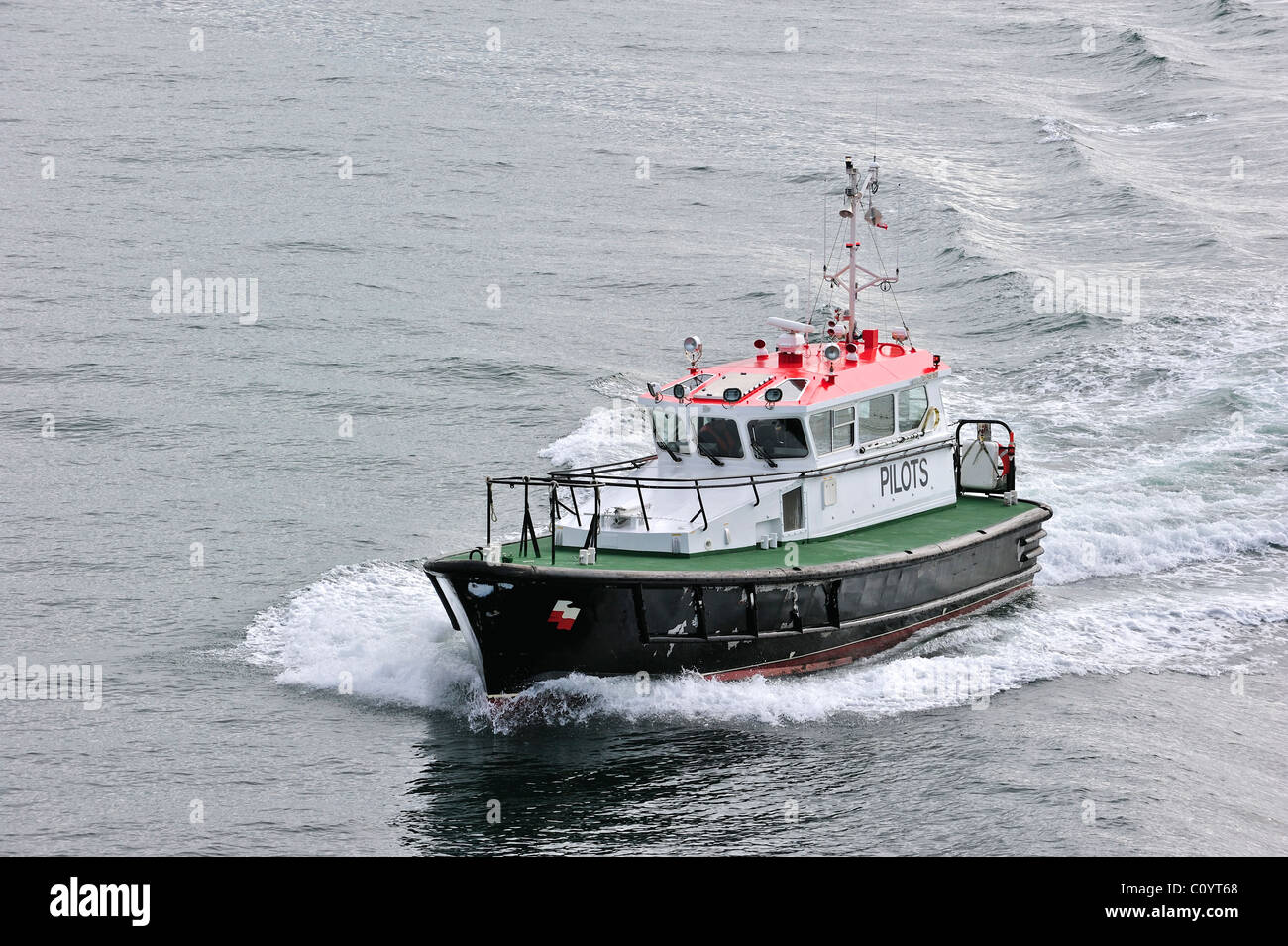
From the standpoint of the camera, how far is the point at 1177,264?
34438 millimetres

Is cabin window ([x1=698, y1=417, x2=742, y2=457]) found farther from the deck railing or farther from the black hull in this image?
the black hull

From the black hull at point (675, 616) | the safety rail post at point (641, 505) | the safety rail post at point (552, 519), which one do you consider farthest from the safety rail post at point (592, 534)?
the black hull at point (675, 616)

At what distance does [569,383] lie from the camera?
95.7 ft

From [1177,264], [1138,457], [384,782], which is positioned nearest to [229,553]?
[384,782]

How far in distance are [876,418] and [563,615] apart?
5.99 metres

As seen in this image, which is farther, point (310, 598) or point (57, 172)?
point (57, 172)

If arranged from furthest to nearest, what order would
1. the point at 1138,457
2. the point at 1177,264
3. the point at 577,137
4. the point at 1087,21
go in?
the point at 1087,21
the point at 577,137
the point at 1177,264
the point at 1138,457

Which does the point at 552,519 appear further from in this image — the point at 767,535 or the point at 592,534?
the point at 767,535

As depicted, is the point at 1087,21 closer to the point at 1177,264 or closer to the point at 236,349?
the point at 1177,264

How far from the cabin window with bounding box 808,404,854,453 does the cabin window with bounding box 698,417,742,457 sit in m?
1.00

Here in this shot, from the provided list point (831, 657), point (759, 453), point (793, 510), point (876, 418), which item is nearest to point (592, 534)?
point (759, 453)

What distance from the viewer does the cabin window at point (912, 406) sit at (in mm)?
20781
